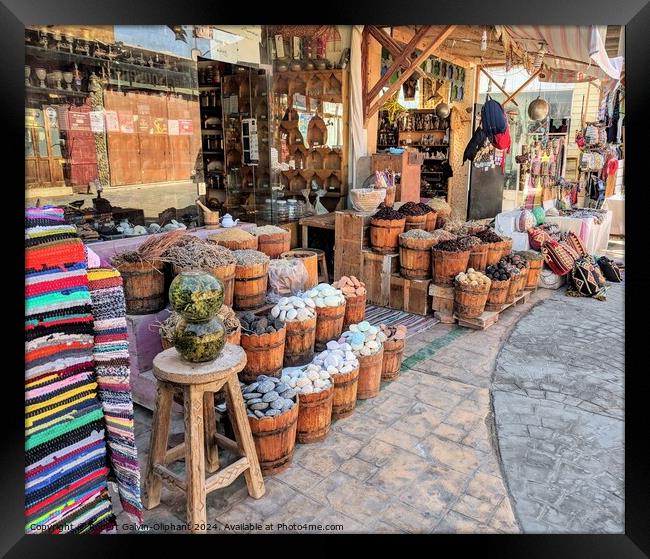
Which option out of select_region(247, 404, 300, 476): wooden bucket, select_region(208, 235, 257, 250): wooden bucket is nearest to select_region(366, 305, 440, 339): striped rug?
select_region(208, 235, 257, 250): wooden bucket

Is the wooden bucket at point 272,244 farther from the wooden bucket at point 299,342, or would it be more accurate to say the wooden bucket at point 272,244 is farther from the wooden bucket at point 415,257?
the wooden bucket at point 415,257

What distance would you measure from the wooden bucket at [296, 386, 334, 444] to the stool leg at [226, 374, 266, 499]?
52cm

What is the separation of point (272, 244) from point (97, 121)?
2806mm

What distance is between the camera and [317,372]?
3418mm

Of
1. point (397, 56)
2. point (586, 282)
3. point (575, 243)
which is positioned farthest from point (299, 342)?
point (575, 243)

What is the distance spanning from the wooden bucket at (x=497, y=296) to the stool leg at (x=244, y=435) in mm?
4017

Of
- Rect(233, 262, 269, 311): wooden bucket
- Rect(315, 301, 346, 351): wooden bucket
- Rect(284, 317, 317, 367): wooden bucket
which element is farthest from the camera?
Rect(315, 301, 346, 351): wooden bucket

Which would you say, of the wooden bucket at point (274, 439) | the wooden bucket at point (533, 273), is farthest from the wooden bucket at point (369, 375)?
the wooden bucket at point (533, 273)

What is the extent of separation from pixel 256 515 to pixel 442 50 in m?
9.61

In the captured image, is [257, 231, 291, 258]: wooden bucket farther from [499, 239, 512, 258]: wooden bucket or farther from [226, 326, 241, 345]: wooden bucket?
[499, 239, 512, 258]: wooden bucket

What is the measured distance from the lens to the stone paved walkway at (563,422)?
277cm

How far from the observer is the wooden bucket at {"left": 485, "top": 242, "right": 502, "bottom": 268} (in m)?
6.21
